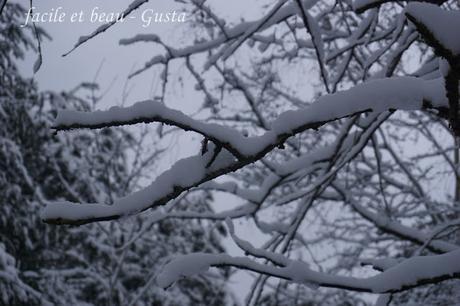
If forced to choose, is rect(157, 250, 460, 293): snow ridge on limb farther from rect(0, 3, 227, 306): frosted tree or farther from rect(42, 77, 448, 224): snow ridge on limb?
rect(0, 3, 227, 306): frosted tree

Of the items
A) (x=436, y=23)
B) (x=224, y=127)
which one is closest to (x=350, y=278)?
(x=224, y=127)

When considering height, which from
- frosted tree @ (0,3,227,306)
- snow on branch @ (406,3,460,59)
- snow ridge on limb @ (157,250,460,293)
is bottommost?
snow ridge on limb @ (157,250,460,293)

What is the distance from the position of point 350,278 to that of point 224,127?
538mm

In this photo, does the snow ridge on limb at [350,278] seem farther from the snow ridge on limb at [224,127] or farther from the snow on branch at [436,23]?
the snow on branch at [436,23]

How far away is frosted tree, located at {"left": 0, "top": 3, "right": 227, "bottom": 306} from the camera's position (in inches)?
300

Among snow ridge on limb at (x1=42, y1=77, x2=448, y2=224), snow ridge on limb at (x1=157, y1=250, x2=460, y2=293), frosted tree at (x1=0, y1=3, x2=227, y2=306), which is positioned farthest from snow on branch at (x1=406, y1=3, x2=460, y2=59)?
frosted tree at (x1=0, y1=3, x2=227, y2=306)

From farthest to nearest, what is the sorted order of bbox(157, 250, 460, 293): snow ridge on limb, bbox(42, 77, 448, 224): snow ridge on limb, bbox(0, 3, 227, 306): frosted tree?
bbox(0, 3, 227, 306): frosted tree → bbox(157, 250, 460, 293): snow ridge on limb → bbox(42, 77, 448, 224): snow ridge on limb

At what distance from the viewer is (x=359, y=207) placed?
3.31 meters

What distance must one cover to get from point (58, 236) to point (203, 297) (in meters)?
4.64

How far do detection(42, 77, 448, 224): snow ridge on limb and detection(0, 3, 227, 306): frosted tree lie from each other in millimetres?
5949

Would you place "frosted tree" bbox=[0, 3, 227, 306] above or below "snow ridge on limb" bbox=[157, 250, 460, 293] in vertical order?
above

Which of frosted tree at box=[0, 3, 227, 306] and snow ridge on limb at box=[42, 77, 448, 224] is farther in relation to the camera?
frosted tree at box=[0, 3, 227, 306]

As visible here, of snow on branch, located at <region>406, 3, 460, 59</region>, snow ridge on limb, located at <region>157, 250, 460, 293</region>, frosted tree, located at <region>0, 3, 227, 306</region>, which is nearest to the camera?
snow on branch, located at <region>406, 3, 460, 59</region>

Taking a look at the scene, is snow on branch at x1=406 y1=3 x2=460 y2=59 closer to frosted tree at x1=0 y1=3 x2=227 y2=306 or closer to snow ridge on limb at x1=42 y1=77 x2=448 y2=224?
snow ridge on limb at x1=42 y1=77 x2=448 y2=224
